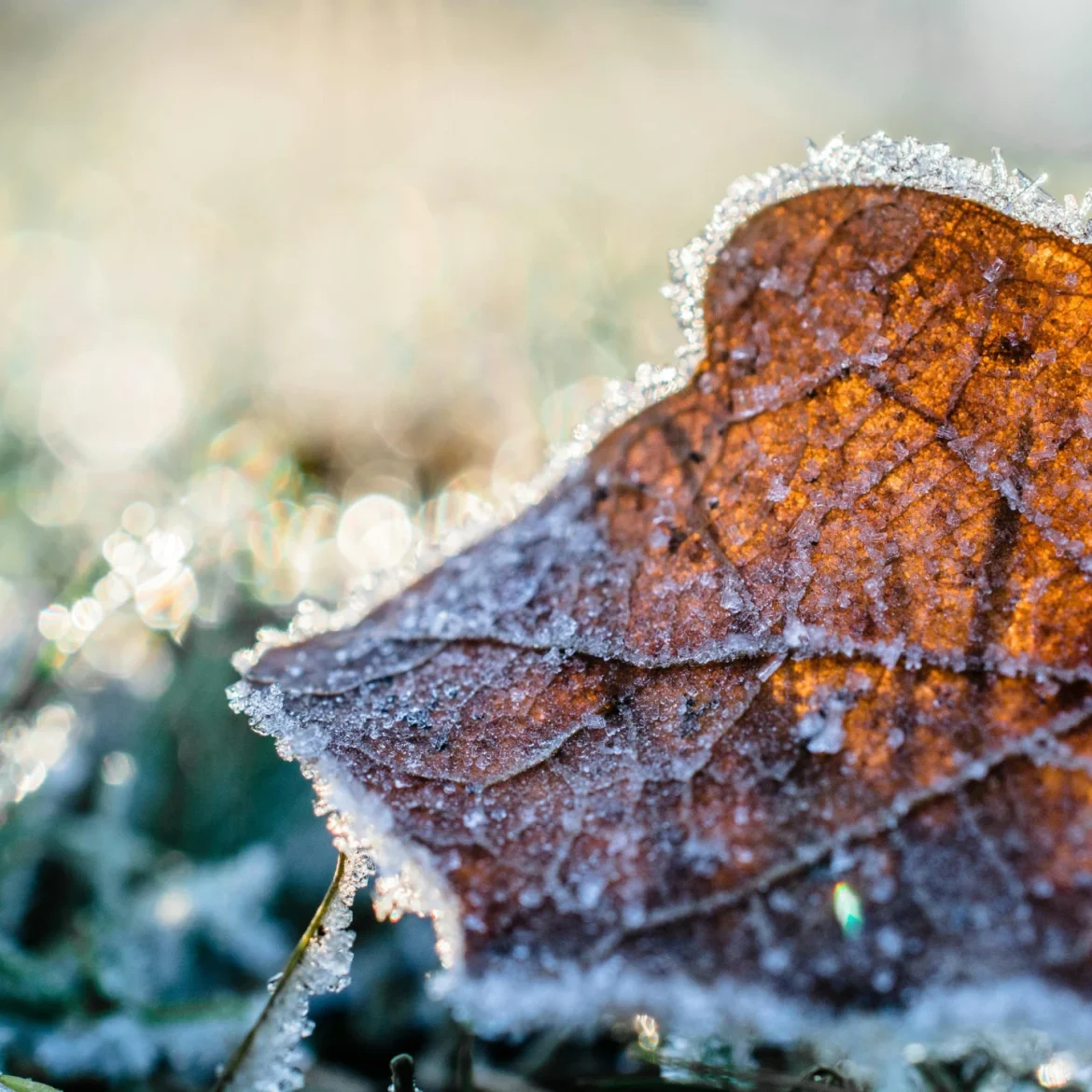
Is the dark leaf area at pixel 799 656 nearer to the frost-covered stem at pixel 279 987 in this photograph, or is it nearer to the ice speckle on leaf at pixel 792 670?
the ice speckle on leaf at pixel 792 670

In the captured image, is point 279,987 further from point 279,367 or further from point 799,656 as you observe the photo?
point 279,367

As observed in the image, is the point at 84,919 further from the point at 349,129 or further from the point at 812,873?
the point at 349,129

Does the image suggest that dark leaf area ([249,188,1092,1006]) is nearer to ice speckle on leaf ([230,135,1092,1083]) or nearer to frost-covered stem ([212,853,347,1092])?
ice speckle on leaf ([230,135,1092,1083])

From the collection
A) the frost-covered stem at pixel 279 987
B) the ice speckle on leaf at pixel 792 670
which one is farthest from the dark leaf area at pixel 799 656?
the frost-covered stem at pixel 279 987

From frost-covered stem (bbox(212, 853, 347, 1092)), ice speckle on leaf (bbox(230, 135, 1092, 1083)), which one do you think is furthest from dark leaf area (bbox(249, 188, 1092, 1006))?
frost-covered stem (bbox(212, 853, 347, 1092))

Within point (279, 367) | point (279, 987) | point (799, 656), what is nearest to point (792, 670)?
point (799, 656)
